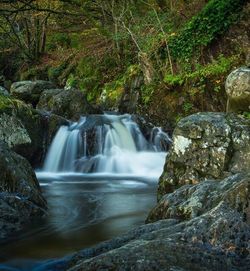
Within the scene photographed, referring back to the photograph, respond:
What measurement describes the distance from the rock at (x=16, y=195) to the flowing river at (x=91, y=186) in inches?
5.7

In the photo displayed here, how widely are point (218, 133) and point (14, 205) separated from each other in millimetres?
3083

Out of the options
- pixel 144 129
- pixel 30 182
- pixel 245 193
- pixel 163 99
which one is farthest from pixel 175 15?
pixel 245 193

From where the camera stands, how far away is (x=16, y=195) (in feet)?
17.7

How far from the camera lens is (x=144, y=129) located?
1212 cm

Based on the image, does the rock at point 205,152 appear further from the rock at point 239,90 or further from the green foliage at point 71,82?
the green foliage at point 71,82

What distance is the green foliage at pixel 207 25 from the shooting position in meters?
12.5

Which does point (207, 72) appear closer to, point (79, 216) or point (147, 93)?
point (147, 93)

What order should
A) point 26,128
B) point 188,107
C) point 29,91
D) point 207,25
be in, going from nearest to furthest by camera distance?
1. point 26,128
2. point 188,107
3. point 207,25
4. point 29,91

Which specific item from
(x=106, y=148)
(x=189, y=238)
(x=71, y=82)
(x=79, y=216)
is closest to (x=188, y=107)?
(x=106, y=148)

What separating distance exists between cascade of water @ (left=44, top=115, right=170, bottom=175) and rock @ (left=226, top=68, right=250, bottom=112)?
7.22 feet

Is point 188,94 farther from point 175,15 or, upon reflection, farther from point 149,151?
point 175,15

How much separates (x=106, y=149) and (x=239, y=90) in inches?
145

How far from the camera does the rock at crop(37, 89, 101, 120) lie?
1327 centimetres

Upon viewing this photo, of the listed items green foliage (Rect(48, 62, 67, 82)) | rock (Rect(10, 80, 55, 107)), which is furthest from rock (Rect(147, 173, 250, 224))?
green foliage (Rect(48, 62, 67, 82))
